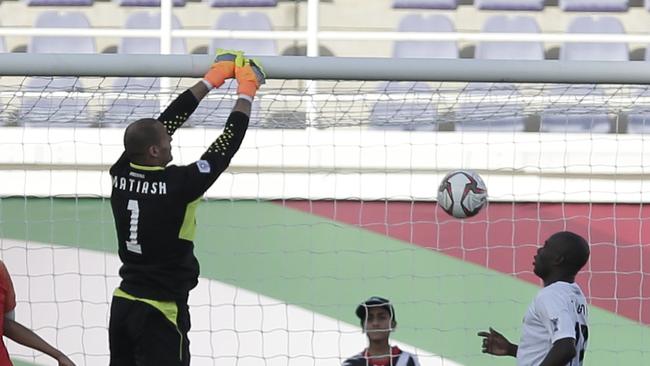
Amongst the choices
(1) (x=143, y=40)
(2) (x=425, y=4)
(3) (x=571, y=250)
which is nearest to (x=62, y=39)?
(1) (x=143, y=40)

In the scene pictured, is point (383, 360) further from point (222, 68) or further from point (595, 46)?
point (595, 46)

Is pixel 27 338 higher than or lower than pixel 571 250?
lower

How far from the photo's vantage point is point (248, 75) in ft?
15.5

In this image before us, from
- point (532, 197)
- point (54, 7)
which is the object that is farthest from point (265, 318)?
point (54, 7)

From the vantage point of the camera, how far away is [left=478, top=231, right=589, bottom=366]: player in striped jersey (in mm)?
4363

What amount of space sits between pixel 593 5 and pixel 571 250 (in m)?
4.87

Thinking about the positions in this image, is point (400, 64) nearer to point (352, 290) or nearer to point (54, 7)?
point (352, 290)

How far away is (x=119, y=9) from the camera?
9.20 metres

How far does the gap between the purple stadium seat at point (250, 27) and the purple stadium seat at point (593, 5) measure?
7.21 feet

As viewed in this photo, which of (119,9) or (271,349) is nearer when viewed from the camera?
(271,349)

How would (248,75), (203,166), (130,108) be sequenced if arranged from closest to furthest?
1. (203,166)
2. (248,75)
3. (130,108)

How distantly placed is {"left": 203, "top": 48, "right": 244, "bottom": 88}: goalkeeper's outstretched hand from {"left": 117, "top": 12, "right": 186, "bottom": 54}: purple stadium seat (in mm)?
4044

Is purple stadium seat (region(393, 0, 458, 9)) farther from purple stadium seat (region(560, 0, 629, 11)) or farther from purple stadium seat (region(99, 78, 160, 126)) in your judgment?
purple stadium seat (region(99, 78, 160, 126))

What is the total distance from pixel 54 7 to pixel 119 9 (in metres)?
0.50
